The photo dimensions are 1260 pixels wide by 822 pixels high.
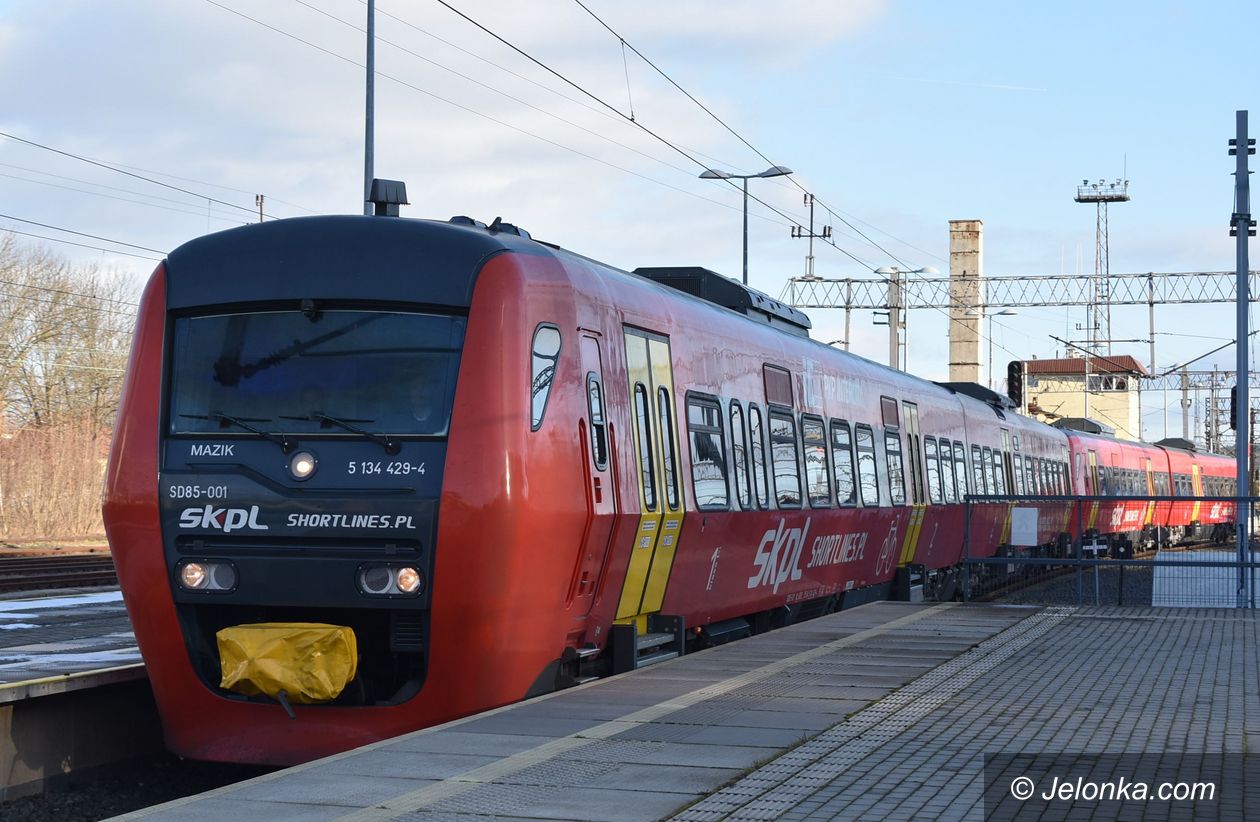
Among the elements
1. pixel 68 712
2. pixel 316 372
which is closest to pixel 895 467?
pixel 316 372

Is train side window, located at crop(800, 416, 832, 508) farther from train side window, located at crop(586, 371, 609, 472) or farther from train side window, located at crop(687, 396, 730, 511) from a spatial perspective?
train side window, located at crop(586, 371, 609, 472)

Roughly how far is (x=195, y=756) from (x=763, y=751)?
3.55 meters

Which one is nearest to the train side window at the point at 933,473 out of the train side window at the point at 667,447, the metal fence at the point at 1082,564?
the metal fence at the point at 1082,564

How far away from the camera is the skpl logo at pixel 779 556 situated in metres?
14.1

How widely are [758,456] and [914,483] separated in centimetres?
697

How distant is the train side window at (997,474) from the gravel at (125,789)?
60.7 feet

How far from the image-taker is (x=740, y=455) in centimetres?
1345

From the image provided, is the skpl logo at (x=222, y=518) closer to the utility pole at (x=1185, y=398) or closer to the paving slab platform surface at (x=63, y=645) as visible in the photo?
the paving slab platform surface at (x=63, y=645)

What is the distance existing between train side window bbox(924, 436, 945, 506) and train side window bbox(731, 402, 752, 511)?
8292mm

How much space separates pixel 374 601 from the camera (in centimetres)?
904

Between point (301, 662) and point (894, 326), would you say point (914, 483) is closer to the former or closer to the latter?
point (301, 662)

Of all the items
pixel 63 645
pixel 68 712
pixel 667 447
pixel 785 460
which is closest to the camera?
pixel 68 712

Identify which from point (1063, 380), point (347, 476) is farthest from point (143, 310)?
point (1063, 380)

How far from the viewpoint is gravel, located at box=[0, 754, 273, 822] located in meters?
9.47
